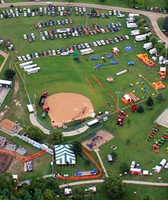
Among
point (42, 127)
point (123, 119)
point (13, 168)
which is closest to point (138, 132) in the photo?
point (123, 119)

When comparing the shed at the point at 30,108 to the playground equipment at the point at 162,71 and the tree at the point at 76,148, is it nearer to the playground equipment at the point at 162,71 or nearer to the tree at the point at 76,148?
the tree at the point at 76,148

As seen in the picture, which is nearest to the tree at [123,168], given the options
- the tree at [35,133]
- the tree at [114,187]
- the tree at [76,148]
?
the tree at [114,187]

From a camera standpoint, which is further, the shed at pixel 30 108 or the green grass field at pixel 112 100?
the shed at pixel 30 108

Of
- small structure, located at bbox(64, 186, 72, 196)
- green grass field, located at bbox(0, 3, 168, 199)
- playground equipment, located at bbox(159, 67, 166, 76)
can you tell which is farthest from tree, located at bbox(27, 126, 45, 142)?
playground equipment, located at bbox(159, 67, 166, 76)

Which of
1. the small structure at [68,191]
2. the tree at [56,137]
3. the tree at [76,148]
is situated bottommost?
the small structure at [68,191]

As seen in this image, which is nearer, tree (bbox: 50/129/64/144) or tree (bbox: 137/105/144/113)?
tree (bbox: 50/129/64/144)

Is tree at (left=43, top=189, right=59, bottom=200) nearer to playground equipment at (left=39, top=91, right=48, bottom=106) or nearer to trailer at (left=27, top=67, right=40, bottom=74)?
playground equipment at (left=39, top=91, right=48, bottom=106)
